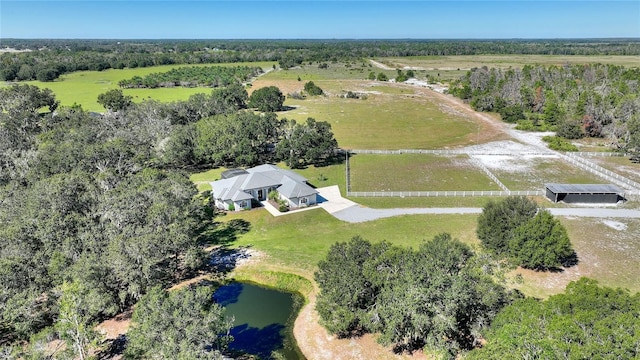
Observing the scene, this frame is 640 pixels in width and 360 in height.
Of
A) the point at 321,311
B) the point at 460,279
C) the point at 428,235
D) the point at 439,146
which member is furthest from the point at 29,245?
the point at 439,146

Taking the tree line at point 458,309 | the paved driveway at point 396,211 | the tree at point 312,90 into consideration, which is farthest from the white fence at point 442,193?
the tree at point 312,90

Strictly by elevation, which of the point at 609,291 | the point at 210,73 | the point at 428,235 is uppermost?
the point at 210,73

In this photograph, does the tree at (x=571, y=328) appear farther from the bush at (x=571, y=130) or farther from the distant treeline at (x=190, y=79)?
the distant treeline at (x=190, y=79)

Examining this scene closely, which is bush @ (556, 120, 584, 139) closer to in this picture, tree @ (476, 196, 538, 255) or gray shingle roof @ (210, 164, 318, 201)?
tree @ (476, 196, 538, 255)

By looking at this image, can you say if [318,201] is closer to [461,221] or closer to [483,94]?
[461,221]

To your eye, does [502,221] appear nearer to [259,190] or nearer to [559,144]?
[259,190]

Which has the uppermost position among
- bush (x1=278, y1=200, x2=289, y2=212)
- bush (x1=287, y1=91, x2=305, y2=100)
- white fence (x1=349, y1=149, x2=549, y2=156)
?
bush (x1=287, y1=91, x2=305, y2=100)

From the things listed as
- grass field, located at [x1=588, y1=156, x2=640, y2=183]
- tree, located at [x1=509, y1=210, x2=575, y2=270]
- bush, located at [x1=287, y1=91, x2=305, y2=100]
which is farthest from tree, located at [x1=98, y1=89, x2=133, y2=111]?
grass field, located at [x1=588, y1=156, x2=640, y2=183]

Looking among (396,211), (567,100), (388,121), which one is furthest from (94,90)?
(567,100)
